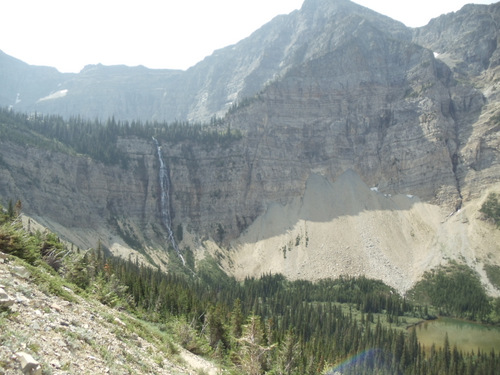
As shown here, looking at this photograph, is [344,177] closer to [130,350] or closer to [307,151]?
[307,151]

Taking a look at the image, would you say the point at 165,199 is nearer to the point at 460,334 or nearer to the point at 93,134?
the point at 93,134

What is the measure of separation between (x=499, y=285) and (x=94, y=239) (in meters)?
124

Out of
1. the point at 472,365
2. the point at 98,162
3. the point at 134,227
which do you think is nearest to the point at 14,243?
the point at 472,365

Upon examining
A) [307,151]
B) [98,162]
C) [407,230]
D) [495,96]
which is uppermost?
[495,96]

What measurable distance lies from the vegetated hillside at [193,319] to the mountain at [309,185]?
44.5 feet

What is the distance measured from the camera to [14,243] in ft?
87.6

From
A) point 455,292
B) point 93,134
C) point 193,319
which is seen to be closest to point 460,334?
point 455,292

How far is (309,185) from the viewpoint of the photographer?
176 m

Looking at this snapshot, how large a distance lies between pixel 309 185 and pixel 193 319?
424ft

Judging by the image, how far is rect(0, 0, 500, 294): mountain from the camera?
141000 mm

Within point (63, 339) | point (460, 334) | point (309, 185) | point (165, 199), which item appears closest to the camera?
point (63, 339)

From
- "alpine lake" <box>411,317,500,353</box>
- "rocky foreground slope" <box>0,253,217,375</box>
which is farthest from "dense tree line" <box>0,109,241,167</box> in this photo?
"rocky foreground slope" <box>0,253,217,375</box>

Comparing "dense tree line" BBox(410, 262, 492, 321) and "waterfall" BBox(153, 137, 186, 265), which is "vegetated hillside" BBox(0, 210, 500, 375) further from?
"waterfall" BBox(153, 137, 186, 265)

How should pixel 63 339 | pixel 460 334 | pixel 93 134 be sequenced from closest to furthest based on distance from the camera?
pixel 63 339 < pixel 460 334 < pixel 93 134
